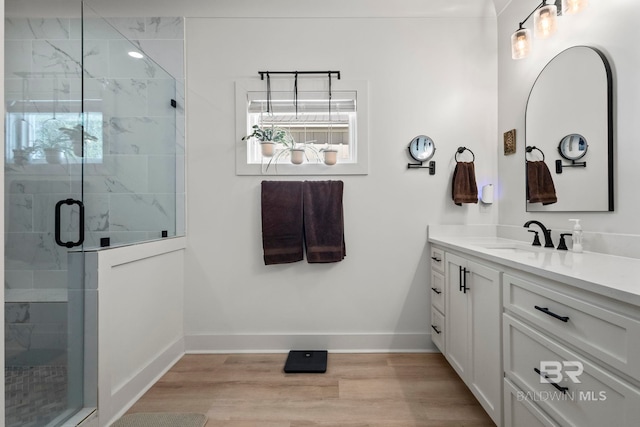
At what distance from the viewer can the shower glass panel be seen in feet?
5.55

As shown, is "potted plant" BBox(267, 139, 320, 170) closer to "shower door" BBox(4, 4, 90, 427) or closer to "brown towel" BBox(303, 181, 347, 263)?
"brown towel" BBox(303, 181, 347, 263)

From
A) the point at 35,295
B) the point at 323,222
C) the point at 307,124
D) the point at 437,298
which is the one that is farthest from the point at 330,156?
the point at 35,295

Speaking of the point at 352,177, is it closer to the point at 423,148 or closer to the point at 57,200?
the point at 423,148

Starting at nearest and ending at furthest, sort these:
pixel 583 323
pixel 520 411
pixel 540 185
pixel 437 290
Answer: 1. pixel 583 323
2. pixel 520 411
3. pixel 540 185
4. pixel 437 290

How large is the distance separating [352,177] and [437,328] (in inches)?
49.7

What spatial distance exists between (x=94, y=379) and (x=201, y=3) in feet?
8.32

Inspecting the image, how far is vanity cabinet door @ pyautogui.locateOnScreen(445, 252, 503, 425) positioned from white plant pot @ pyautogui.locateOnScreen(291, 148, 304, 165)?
4.05 ft

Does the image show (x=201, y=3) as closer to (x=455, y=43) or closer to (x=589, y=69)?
(x=455, y=43)

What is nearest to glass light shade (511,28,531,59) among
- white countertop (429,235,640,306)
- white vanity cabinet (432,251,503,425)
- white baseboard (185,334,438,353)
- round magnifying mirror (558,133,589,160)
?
round magnifying mirror (558,133,589,160)

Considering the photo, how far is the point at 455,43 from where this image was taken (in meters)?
2.31

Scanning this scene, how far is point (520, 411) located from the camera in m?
1.20

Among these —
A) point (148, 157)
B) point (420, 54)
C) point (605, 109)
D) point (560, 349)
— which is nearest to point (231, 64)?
point (148, 157)

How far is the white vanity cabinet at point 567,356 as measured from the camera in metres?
0.79

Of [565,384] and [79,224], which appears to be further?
[79,224]
